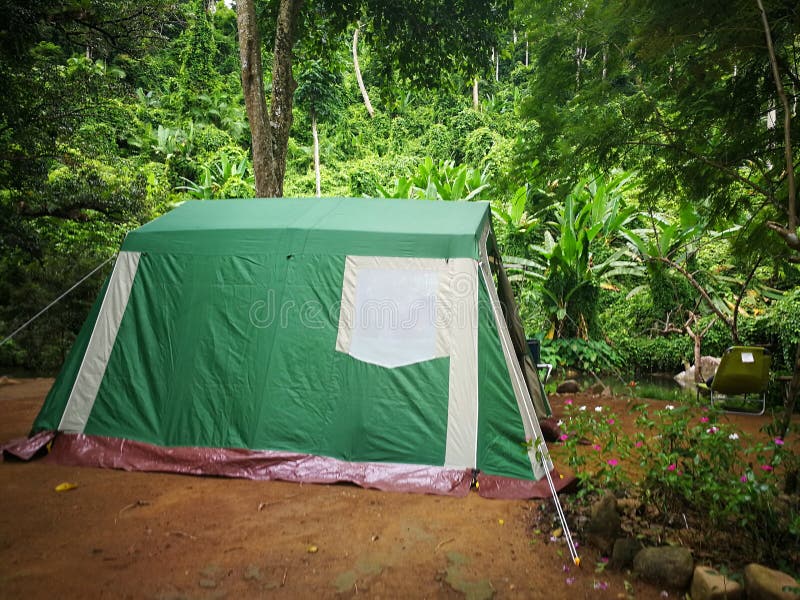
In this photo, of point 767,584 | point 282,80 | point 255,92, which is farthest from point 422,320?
point 282,80

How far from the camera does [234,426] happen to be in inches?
132

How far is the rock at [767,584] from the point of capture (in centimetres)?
171

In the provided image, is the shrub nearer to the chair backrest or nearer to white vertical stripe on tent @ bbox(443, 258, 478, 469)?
white vertical stripe on tent @ bbox(443, 258, 478, 469)

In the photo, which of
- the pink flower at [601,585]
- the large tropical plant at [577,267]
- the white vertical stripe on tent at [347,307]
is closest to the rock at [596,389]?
the large tropical plant at [577,267]

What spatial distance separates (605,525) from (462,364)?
1.19 meters

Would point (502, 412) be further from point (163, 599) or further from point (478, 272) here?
point (163, 599)

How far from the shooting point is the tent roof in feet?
11.2

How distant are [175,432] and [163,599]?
1524 millimetres

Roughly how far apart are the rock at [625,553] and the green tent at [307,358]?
2.64 feet

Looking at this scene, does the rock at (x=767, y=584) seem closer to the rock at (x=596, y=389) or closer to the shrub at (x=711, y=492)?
the shrub at (x=711, y=492)

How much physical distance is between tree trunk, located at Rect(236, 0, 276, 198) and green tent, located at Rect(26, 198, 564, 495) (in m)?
2.33

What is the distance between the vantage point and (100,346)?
363 cm

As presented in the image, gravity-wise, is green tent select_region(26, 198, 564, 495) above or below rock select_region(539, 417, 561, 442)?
above

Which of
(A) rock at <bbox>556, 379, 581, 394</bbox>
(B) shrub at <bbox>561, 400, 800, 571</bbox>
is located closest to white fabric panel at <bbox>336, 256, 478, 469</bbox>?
(B) shrub at <bbox>561, 400, 800, 571</bbox>
